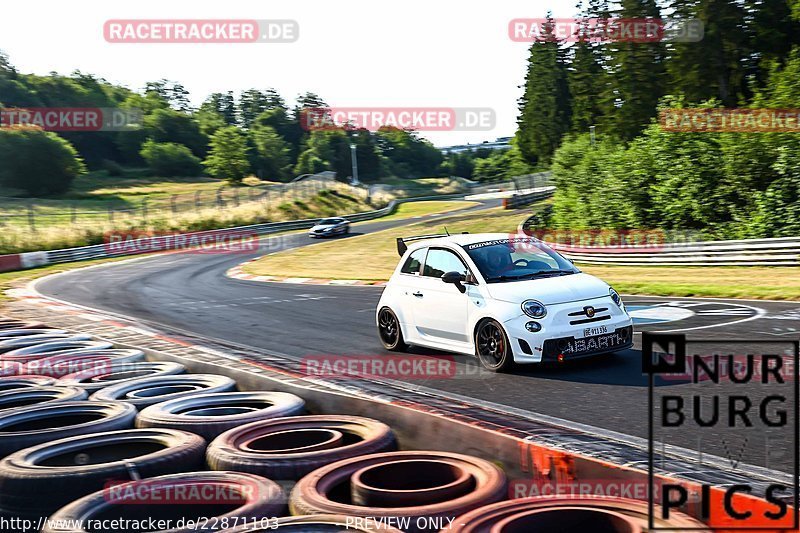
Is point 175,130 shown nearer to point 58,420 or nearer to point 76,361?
point 76,361

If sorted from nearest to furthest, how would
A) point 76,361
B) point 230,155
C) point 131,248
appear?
1. point 76,361
2. point 131,248
3. point 230,155

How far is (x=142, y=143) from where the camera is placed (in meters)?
128

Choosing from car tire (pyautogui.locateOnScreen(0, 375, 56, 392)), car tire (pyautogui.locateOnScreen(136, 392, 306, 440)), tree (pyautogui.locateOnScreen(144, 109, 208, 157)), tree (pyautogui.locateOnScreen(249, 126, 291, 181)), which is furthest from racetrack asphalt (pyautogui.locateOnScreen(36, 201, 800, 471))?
tree (pyautogui.locateOnScreen(144, 109, 208, 157))

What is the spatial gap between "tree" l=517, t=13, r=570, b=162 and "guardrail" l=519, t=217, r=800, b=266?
6789 cm

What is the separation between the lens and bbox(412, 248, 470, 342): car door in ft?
34.7

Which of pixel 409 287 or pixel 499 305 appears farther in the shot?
pixel 409 287

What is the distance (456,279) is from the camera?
10.5 meters

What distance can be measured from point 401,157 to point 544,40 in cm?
6493

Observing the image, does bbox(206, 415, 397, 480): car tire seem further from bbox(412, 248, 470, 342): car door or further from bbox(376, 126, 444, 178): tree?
bbox(376, 126, 444, 178): tree

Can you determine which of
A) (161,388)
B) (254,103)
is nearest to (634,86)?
(161,388)

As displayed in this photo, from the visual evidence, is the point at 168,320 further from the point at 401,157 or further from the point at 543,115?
the point at 401,157

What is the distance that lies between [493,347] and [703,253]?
1785cm

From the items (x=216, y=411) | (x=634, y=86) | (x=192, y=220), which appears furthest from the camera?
(x=192, y=220)

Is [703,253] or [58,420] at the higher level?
[58,420]
